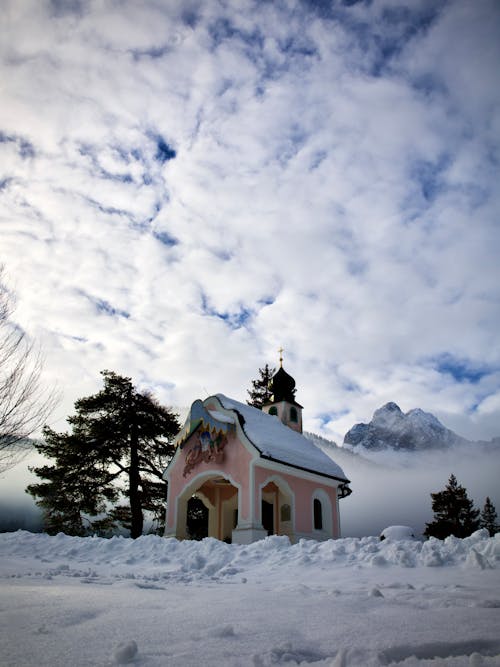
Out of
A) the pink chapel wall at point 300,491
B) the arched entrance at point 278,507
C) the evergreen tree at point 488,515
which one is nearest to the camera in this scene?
the pink chapel wall at point 300,491

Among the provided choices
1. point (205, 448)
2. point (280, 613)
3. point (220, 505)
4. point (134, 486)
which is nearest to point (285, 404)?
point (220, 505)

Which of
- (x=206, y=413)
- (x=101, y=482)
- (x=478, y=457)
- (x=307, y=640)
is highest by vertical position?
(x=478, y=457)

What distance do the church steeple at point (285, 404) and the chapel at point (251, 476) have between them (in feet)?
9.28

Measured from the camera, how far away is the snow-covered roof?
1916cm

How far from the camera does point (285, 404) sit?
2717 cm

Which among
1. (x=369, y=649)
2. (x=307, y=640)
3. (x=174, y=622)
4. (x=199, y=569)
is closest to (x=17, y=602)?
(x=174, y=622)

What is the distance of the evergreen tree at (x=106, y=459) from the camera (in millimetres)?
23453

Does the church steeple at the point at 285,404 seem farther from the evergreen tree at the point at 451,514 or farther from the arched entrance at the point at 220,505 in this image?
the evergreen tree at the point at 451,514

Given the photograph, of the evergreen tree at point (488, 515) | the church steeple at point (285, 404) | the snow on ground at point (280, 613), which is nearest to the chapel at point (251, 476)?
the church steeple at point (285, 404)

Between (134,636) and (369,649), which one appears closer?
(369,649)

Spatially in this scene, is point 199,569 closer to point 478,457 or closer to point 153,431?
point 153,431

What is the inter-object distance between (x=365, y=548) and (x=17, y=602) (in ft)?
19.6

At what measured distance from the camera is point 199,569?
8.62m

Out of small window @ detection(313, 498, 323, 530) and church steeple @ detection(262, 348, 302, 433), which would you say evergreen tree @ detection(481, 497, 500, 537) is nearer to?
church steeple @ detection(262, 348, 302, 433)
